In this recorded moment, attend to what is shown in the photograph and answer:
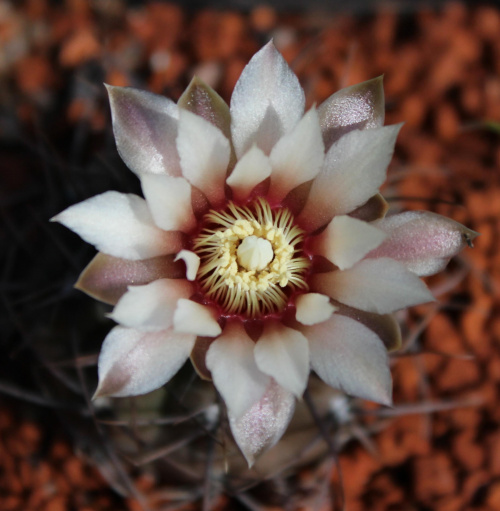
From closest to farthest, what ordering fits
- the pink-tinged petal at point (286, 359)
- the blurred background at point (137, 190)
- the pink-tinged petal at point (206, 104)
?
the pink-tinged petal at point (286, 359), the pink-tinged petal at point (206, 104), the blurred background at point (137, 190)

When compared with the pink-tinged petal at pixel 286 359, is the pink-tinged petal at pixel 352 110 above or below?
above

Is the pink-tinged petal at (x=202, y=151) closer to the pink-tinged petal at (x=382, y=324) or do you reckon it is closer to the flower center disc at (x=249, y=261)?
the flower center disc at (x=249, y=261)

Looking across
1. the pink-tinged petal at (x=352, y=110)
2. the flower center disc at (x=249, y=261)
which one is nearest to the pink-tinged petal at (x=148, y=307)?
the flower center disc at (x=249, y=261)

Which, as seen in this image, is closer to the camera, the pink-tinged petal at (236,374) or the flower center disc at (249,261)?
the pink-tinged petal at (236,374)

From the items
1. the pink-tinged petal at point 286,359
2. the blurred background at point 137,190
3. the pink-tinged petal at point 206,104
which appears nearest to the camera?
the pink-tinged petal at point 286,359

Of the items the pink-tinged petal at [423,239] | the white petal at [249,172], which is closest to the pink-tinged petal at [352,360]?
the pink-tinged petal at [423,239]

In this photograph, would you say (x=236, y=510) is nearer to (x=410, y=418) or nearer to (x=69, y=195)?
(x=410, y=418)

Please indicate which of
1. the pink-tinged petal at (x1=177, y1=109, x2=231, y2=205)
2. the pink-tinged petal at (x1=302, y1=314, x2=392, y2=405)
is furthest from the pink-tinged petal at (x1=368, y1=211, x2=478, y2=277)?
the pink-tinged petal at (x1=177, y1=109, x2=231, y2=205)

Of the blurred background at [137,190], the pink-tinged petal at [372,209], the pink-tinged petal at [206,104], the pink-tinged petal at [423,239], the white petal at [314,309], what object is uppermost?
the pink-tinged petal at [206,104]
